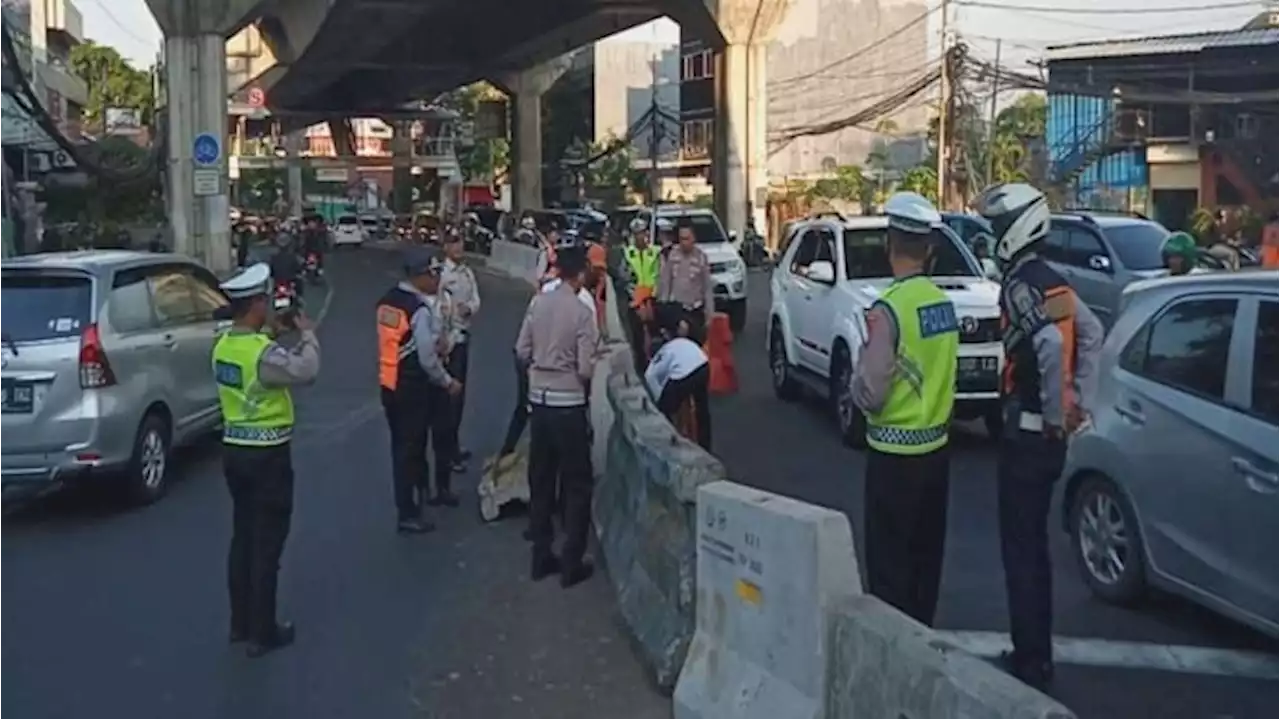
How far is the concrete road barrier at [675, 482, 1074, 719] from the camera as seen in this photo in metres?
4.18

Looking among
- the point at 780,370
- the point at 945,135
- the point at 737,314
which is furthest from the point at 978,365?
the point at 945,135

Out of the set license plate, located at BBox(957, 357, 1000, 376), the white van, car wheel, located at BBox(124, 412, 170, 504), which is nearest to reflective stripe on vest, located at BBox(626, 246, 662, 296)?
license plate, located at BBox(957, 357, 1000, 376)

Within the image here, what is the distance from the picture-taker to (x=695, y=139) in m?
83.8

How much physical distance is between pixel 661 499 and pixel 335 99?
81.6 m

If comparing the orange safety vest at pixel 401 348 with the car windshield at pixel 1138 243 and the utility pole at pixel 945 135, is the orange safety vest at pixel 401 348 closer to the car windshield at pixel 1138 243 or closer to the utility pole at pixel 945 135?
the car windshield at pixel 1138 243

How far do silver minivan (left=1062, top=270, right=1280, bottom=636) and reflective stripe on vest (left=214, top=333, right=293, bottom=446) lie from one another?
3748 millimetres

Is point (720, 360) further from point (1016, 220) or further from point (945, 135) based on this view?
point (945, 135)

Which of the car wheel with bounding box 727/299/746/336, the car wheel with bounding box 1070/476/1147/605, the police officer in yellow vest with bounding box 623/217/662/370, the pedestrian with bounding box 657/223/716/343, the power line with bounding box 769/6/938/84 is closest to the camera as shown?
the car wheel with bounding box 1070/476/1147/605

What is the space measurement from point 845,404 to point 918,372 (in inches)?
311

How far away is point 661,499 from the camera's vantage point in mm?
7645

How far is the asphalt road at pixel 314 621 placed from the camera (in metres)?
7.13

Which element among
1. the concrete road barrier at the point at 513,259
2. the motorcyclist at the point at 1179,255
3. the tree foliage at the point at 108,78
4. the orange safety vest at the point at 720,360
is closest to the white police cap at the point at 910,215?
the motorcyclist at the point at 1179,255

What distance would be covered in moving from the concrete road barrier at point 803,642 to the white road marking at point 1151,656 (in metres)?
1.31

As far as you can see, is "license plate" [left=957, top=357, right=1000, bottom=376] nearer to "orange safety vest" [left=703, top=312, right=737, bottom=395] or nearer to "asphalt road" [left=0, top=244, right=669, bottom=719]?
"orange safety vest" [left=703, top=312, right=737, bottom=395]
